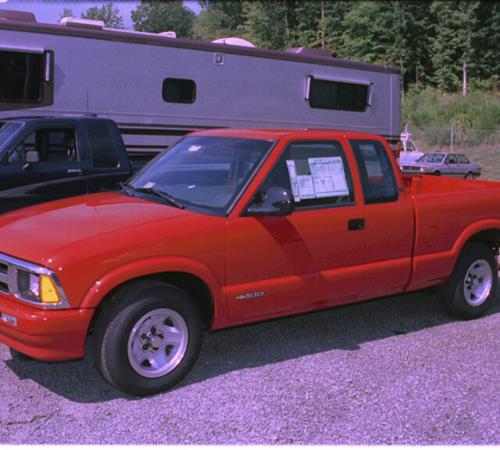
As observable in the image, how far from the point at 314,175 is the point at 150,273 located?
159 cm

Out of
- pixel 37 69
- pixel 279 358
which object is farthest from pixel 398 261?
pixel 37 69

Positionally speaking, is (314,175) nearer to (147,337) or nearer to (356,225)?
(356,225)

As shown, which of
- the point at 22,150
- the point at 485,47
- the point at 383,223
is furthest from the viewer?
the point at 485,47

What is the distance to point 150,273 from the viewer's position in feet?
14.6

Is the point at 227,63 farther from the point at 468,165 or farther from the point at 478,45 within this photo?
the point at 478,45

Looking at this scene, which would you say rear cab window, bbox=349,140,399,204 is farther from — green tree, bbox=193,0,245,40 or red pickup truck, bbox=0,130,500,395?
green tree, bbox=193,0,245,40

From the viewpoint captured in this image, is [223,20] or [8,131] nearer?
[8,131]

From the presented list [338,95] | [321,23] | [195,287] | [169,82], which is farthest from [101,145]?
[321,23]

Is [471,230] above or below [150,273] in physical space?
above

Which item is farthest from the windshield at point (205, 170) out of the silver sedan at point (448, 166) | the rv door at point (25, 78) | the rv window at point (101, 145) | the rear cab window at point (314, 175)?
the silver sedan at point (448, 166)

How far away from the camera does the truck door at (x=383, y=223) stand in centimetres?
557

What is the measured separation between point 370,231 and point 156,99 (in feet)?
22.0

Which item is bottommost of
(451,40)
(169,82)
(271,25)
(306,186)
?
(306,186)

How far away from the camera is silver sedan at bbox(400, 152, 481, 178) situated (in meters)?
28.6
